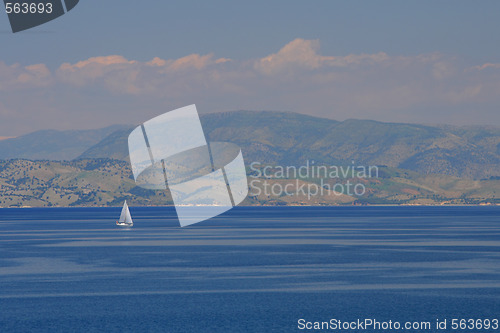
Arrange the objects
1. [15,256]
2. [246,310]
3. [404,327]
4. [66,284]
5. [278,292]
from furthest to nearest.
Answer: [15,256]
[66,284]
[278,292]
[246,310]
[404,327]

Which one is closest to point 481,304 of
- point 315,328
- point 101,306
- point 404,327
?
point 404,327

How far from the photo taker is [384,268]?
158875mm

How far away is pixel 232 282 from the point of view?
5369 inches

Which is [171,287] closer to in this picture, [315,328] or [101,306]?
[101,306]

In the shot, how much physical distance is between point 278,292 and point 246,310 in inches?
634

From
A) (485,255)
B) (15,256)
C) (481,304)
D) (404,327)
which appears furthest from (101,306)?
(485,255)

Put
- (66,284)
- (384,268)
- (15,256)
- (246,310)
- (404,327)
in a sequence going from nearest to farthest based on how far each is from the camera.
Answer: (404,327)
(246,310)
(66,284)
(384,268)
(15,256)

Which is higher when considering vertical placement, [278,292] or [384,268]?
[278,292]

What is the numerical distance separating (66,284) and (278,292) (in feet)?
122

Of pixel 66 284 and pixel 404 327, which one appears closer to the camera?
pixel 404 327

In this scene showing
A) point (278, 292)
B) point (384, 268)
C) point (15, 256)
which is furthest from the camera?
point (15, 256)

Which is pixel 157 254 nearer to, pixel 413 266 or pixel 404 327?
pixel 413 266

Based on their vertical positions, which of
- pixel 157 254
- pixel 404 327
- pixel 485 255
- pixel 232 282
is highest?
pixel 404 327

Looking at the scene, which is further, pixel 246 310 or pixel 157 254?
pixel 157 254
